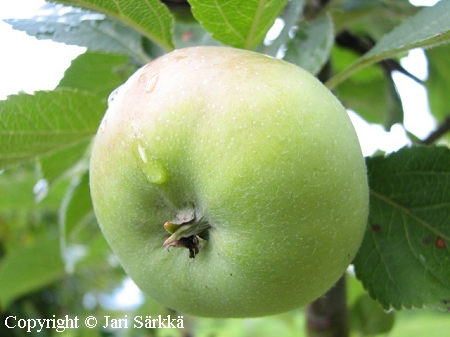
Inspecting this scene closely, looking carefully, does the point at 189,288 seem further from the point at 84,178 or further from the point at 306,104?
the point at 84,178

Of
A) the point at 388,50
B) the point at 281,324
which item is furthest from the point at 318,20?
the point at 281,324

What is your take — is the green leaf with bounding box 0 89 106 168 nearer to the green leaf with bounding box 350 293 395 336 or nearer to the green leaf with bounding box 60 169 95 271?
the green leaf with bounding box 60 169 95 271

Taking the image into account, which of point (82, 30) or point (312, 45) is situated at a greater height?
point (82, 30)

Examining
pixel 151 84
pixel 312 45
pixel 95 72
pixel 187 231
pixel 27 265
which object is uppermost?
pixel 95 72

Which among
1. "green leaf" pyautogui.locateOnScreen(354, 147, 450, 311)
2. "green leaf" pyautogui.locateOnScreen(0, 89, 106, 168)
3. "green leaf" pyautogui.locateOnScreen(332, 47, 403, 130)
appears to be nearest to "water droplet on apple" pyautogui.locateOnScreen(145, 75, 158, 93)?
"green leaf" pyautogui.locateOnScreen(0, 89, 106, 168)

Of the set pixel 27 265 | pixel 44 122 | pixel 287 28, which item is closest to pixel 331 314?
pixel 287 28

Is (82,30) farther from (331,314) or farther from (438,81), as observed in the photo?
(438,81)
